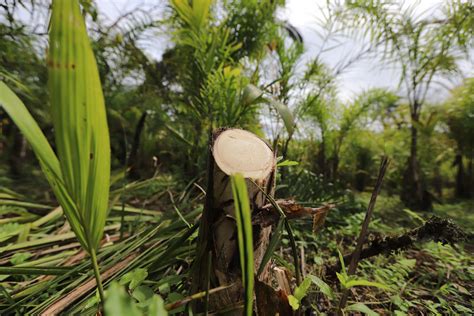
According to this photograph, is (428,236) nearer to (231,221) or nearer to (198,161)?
(231,221)

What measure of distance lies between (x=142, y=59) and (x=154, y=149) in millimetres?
820

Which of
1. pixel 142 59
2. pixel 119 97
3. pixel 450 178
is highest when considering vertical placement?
pixel 142 59

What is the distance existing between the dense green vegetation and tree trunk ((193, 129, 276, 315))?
0.02 metres

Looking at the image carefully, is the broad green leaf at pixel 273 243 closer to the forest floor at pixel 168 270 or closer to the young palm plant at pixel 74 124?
the forest floor at pixel 168 270

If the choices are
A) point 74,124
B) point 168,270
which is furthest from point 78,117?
point 168,270

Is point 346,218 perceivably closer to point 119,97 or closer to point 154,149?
point 154,149

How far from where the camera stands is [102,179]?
242 mm

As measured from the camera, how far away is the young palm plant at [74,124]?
0.19 meters

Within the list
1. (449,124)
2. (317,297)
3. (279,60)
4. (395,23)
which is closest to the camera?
(317,297)

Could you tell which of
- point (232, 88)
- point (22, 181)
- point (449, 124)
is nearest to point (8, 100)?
point (232, 88)

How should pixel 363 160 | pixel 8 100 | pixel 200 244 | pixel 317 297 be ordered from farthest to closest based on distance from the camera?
pixel 363 160 → pixel 317 297 → pixel 200 244 → pixel 8 100

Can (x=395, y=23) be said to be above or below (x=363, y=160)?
above

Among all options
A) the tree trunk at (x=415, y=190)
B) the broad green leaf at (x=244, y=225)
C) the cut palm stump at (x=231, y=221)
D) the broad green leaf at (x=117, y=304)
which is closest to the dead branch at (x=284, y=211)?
the cut palm stump at (x=231, y=221)

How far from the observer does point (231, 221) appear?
1.21 feet
